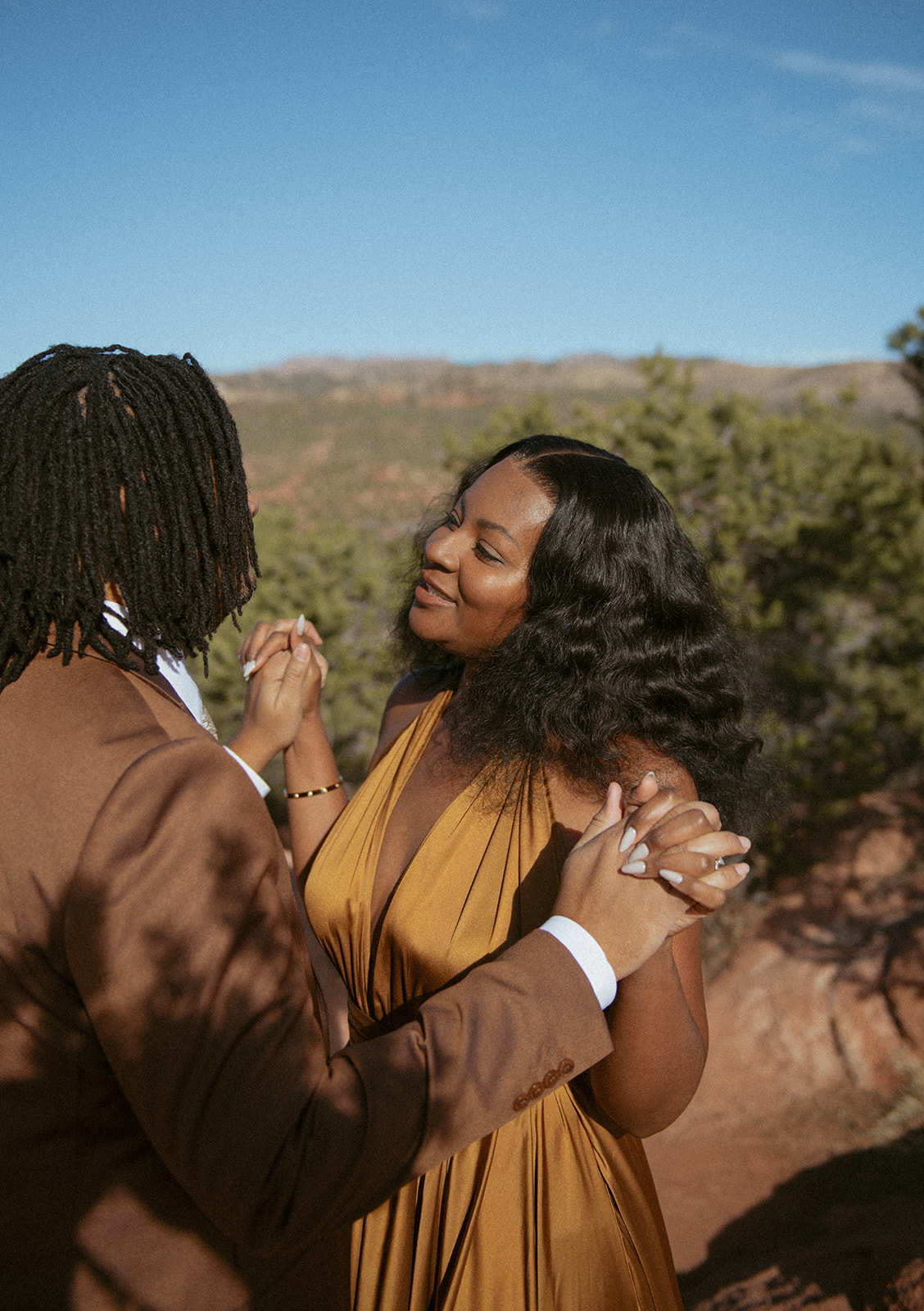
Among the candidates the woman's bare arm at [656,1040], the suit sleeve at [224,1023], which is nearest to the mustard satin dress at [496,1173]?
the woman's bare arm at [656,1040]

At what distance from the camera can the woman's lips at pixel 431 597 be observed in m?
2.47

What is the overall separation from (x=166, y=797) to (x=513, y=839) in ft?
3.53

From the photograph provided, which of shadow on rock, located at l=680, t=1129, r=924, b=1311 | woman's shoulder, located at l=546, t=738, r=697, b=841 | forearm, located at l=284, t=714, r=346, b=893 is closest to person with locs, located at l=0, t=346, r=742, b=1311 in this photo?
woman's shoulder, located at l=546, t=738, r=697, b=841

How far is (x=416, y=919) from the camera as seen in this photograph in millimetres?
2049

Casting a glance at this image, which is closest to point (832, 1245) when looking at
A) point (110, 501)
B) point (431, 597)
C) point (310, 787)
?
point (310, 787)

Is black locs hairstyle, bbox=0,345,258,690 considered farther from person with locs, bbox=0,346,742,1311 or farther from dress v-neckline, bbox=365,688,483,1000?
dress v-neckline, bbox=365,688,483,1000

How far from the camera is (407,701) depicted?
2896 mm

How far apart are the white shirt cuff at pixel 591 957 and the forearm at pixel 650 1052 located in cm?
21

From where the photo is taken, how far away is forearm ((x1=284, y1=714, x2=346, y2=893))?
2.61 meters

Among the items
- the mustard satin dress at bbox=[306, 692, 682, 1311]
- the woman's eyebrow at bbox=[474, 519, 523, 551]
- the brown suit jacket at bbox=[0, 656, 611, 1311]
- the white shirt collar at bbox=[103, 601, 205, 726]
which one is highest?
the woman's eyebrow at bbox=[474, 519, 523, 551]

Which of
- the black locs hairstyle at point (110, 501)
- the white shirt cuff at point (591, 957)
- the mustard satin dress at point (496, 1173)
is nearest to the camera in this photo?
the black locs hairstyle at point (110, 501)

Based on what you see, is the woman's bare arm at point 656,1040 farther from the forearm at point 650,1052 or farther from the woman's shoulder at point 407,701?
the woman's shoulder at point 407,701

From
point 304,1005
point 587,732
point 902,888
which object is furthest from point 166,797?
point 902,888

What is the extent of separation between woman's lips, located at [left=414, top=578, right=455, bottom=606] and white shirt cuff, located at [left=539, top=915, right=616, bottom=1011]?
1.17 metres
